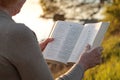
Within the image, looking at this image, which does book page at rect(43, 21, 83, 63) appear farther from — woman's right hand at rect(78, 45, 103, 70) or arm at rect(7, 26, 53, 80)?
arm at rect(7, 26, 53, 80)

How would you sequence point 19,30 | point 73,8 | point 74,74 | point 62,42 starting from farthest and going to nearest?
1. point 73,8
2. point 62,42
3. point 74,74
4. point 19,30

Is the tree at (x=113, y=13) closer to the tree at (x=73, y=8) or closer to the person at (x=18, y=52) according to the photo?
the tree at (x=73, y=8)

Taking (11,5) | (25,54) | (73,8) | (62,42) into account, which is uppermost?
(11,5)

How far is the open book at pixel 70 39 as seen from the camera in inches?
129

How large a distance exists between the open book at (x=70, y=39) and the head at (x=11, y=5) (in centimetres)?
88

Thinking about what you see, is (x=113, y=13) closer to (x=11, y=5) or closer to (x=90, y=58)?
(x=90, y=58)

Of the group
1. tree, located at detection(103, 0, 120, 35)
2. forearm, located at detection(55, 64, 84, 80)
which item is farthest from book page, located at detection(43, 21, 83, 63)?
tree, located at detection(103, 0, 120, 35)

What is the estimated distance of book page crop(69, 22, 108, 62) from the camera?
10.5 ft

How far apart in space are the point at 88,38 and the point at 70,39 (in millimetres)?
150

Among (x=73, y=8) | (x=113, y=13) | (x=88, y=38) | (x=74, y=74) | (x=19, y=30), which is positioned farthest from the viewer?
(x=73, y=8)

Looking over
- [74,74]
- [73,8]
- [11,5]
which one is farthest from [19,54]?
[73,8]

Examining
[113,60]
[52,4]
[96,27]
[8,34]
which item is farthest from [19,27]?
[52,4]

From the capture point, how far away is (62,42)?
337 centimetres

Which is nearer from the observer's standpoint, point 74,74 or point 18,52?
point 18,52
